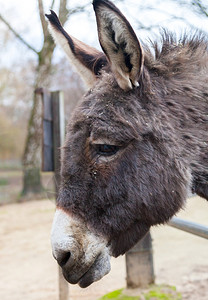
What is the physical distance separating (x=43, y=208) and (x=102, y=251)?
34.4ft

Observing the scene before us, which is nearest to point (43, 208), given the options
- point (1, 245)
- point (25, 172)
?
point (25, 172)

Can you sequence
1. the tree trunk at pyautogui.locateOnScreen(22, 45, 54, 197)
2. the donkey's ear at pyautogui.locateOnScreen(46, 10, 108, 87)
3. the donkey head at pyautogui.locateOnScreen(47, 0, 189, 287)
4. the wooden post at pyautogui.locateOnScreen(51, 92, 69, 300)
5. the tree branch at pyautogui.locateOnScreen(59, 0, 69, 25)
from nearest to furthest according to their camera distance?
the donkey head at pyautogui.locateOnScreen(47, 0, 189, 287)
the donkey's ear at pyautogui.locateOnScreen(46, 10, 108, 87)
the tree branch at pyautogui.locateOnScreen(59, 0, 69, 25)
the wooden post at pyautogui.locateOnScreen(51, 92, 69, 300)
the tree trunk at pyautogui.locateOnScreen(22, 45, 54, 197)

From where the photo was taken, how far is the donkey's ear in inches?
92.2

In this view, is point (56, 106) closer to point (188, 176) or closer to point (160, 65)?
point (160, 65)

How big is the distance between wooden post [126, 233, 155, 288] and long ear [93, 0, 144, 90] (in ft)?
8.81

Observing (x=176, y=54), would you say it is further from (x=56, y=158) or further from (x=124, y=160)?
(x=56, y=158)

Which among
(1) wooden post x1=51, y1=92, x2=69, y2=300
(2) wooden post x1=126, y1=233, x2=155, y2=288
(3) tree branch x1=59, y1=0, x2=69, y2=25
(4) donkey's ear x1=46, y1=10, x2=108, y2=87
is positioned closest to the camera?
(4) donkey's ear x1=46, y1=10, x2=108, y2=87

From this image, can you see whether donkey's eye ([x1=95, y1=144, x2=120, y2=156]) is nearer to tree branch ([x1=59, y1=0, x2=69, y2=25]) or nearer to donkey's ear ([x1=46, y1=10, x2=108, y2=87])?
donkey's ear ([x1=46, y1=10, x2=108, y2=87])

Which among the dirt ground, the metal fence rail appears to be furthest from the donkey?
the dirt ground

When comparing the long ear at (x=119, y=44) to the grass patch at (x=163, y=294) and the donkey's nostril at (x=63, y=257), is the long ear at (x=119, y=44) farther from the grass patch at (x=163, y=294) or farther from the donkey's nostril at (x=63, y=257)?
the grass patch at (x=163, y=294)

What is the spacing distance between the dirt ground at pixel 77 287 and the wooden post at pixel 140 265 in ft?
0.89

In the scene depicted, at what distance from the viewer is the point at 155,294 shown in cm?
379

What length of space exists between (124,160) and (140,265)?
2.64m

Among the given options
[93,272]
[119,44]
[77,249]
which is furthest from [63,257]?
[119,44]
